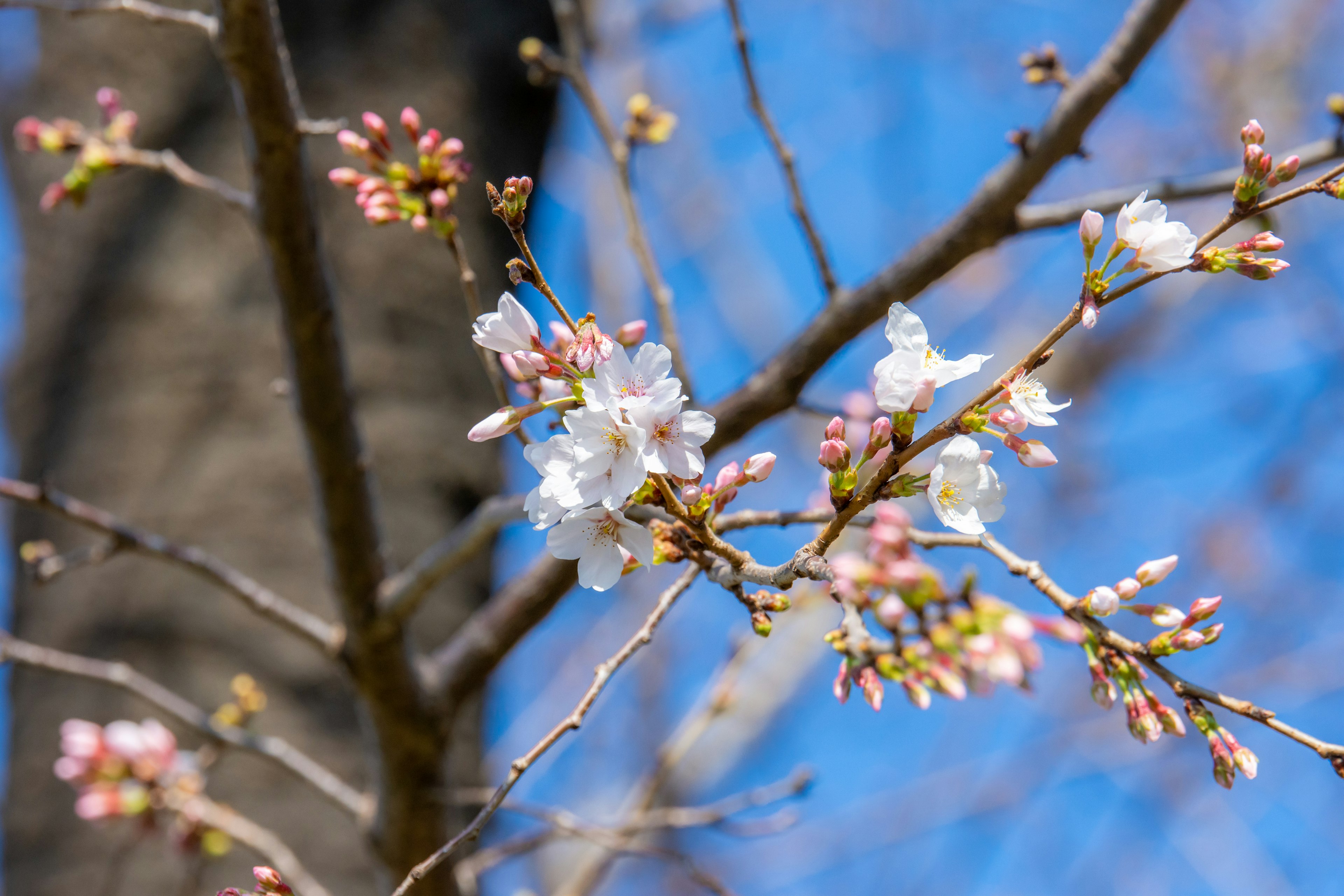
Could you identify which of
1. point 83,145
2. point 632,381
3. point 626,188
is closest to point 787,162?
point 626,188

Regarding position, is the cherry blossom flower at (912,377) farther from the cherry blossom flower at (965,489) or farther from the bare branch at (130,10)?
the bare branch at (130,10)

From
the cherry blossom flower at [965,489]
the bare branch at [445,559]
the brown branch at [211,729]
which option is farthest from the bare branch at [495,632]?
the cherry blossom flower at [965,489]

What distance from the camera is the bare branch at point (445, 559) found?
1357 millimetres

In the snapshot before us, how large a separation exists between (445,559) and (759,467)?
2.24ft

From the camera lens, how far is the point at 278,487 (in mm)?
2369

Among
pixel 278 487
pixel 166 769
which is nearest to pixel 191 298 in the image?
pixel 278 487

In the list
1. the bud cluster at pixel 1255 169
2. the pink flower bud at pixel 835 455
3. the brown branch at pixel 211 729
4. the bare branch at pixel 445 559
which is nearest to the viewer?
the pink flower bud at pixel 835 455

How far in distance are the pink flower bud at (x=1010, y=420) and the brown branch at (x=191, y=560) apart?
122 centimetres

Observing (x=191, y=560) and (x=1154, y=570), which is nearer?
(x=1154, y=570)

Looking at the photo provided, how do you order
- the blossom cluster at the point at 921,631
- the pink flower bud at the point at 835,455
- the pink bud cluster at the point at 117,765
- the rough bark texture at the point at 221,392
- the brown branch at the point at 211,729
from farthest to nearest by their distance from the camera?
the rough bark texture at the point at 221,392 → the pink bud cluster at the point at 117,765 → the brown branch at the point at 211,729 → the pink flower bud at the point at 835,455 → the blossom cluster at the point at 921,631

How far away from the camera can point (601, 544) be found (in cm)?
100

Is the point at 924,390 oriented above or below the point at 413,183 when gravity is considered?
below

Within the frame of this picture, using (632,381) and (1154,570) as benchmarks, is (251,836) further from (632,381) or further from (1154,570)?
(1154,570)

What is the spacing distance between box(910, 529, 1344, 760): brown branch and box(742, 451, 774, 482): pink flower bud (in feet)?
0.58
